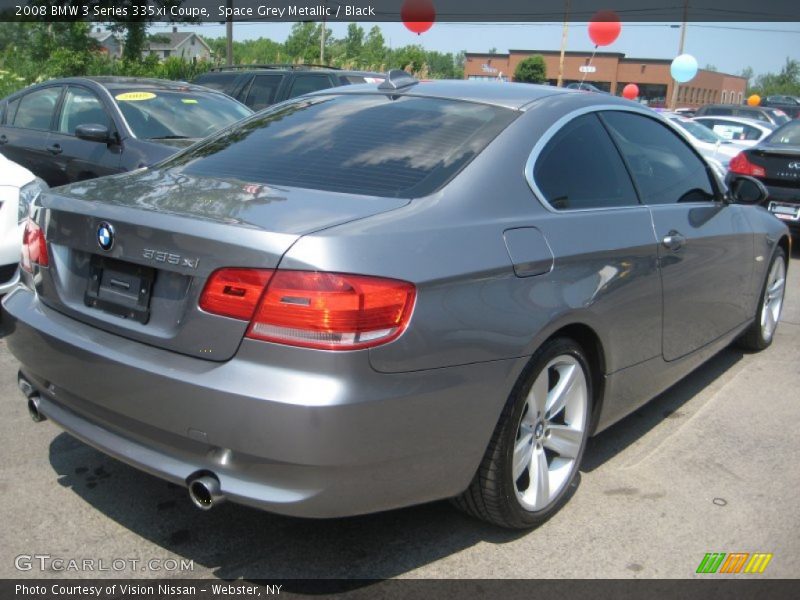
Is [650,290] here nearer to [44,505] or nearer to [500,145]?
[500,145]

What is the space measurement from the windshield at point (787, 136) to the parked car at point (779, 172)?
0.14m

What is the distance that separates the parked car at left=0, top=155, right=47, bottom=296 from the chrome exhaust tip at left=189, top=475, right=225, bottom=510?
2.93 m

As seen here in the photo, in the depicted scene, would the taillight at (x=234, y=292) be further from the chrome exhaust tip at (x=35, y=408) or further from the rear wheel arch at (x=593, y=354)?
the rear wheel arch at (x=593, y=354)

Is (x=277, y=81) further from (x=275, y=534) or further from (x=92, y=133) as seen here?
(x=275, y=534)

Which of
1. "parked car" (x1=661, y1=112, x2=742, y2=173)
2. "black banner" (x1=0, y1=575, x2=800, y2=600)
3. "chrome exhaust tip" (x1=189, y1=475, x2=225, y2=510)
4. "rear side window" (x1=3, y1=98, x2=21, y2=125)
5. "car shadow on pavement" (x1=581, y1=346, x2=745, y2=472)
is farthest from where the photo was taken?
"parked car" (x1=661, y1=112, x2=742, y2=173)

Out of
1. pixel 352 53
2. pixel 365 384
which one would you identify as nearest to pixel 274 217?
pixel 365 384

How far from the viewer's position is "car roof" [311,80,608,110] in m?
3.34

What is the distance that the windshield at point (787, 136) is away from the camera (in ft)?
32.2

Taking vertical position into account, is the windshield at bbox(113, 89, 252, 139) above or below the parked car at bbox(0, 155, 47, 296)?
above

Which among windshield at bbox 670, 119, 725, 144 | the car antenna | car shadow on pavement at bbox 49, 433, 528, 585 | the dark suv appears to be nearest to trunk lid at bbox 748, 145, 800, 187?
the dark suv

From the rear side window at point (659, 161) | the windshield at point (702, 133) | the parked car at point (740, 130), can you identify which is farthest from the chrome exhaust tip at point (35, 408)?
the parked car at point (740, 130)

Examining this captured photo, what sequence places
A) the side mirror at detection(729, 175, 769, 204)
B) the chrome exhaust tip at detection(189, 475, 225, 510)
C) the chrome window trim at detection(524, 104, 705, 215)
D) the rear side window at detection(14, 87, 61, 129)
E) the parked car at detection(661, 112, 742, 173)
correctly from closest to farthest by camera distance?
the chrome exhaust tip at detection(189, 475, 225, 510), the chrome window trim at detection(524, 104, 705, 215), the side mirror at detection(729, 175, 769, 204), the rear side window at detection(14, 87, 61, 129), the parked car at detection(661, 112, 742, 173)

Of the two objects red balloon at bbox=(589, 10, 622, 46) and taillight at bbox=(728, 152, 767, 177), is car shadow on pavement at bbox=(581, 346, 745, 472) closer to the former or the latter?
taillight at bbox=(728, 152, 767, 177)

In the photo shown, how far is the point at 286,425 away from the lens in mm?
2221
